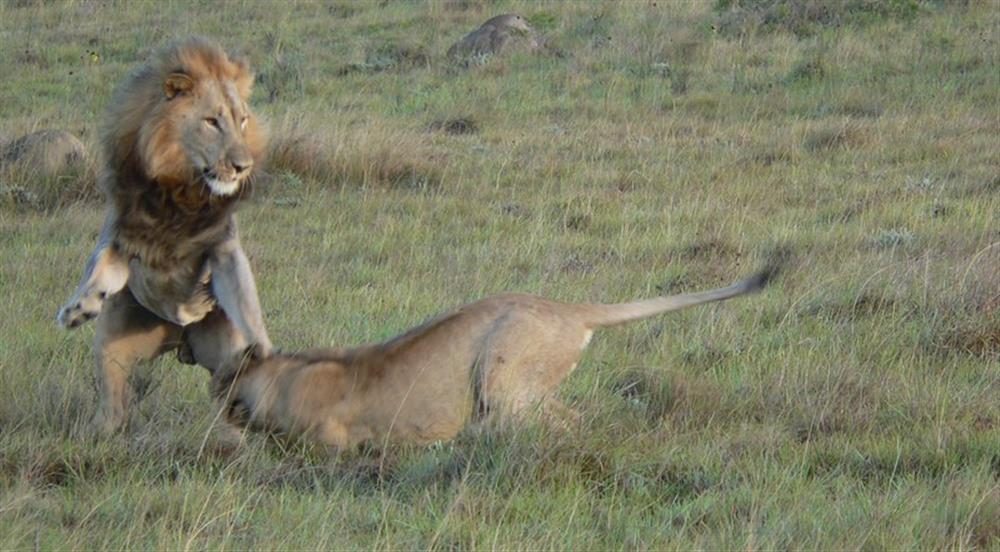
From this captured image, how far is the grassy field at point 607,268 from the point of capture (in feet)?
13.3

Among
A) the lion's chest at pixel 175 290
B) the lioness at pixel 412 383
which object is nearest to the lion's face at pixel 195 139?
the lion's chest at pixel 175 290

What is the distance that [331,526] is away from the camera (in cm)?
386

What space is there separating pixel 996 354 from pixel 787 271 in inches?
65.8

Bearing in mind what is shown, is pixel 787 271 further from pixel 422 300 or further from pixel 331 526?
pixel 331 526

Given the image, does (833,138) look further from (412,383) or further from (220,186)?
(412,383)

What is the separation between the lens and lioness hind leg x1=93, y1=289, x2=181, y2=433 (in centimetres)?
495

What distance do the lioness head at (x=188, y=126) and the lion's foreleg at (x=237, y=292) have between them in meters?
0.19

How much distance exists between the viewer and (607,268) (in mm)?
7684

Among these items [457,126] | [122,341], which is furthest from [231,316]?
[457,126]

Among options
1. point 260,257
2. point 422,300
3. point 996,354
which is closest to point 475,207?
point 260,257

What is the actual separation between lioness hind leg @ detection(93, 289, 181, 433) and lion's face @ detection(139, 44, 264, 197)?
44cm

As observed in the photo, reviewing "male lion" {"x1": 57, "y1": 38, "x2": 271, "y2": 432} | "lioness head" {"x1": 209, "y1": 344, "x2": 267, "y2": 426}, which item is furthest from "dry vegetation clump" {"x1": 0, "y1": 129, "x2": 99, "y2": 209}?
"lioness head" {"x1": 209, "y1": 344, "x2": 267, "y2": 426}

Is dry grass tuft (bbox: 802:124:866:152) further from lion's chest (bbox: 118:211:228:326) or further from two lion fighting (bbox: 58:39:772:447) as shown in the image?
lion's chest (bbox: 118:211:228:326)

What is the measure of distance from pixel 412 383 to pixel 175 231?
97cm
